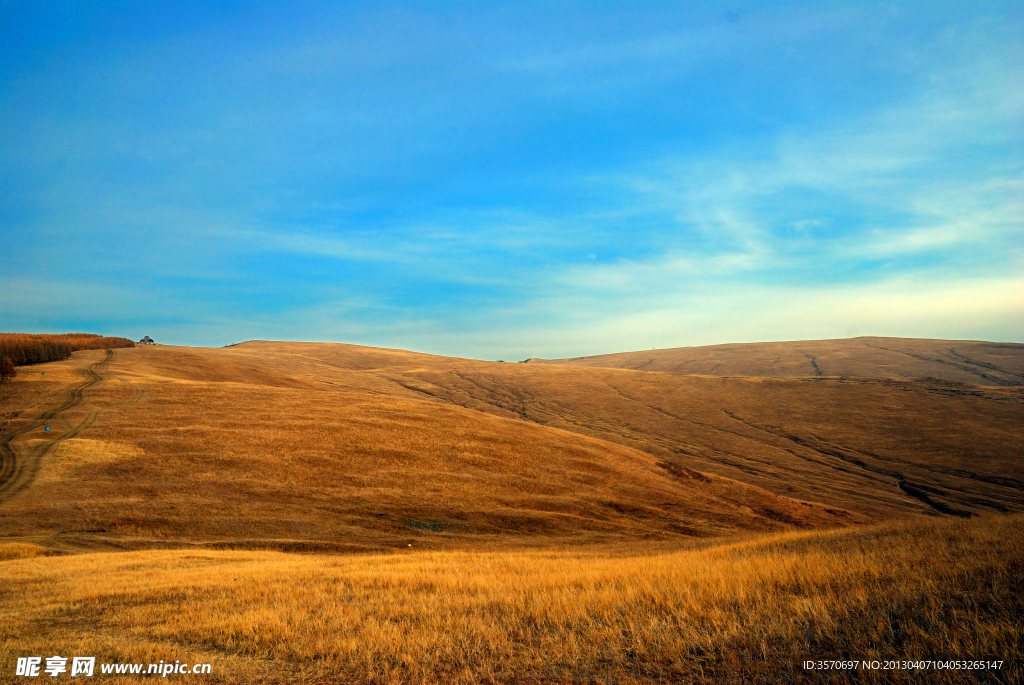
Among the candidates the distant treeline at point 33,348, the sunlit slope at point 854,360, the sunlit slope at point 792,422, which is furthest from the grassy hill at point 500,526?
the sunlit slope at point 854,360

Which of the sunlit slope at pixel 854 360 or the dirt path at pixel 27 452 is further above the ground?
the sunlit slope at pixel 854 360

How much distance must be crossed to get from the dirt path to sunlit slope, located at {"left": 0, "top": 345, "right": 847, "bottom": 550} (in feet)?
1.04

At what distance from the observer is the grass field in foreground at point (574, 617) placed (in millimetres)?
6289

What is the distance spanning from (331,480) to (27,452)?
1691 centimetres

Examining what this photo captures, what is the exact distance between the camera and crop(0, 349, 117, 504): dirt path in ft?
90.3

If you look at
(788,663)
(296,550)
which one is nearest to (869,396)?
(296,550)

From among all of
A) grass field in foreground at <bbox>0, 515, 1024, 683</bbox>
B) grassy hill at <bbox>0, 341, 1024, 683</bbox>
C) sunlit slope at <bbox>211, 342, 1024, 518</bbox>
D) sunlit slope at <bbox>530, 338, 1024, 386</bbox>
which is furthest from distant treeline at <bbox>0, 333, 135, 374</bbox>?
sunlit slope at <bbox>530, 338, 1024, 386</bbox>

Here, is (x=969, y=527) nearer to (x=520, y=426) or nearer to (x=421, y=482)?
(x=421, y=482)

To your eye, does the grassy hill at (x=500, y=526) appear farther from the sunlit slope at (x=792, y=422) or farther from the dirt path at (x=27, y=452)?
the sunlit slope at (x=792, y=422)

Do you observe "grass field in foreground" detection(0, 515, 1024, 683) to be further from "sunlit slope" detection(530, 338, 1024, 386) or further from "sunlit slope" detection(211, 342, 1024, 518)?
"sunlit slope" detection(530, 338, 1024, 386)

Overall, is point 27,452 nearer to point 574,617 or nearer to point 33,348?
point 33,348

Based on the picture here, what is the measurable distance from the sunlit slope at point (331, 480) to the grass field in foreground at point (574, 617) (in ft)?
43.6

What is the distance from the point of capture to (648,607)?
8781mm

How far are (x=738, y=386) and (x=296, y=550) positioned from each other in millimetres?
73924
